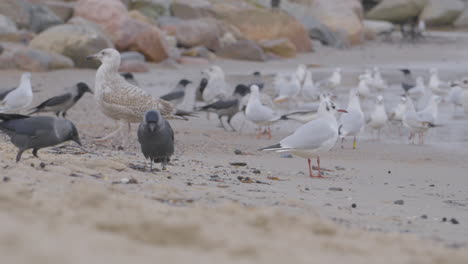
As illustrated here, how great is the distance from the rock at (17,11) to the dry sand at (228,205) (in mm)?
14116

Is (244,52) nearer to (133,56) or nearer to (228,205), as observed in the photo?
(133,56)

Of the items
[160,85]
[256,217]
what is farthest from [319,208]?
[160,85]

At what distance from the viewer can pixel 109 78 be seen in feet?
33.2

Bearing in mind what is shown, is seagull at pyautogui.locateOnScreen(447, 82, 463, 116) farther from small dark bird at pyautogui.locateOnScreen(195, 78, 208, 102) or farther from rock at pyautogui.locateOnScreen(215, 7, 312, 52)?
rock at pyautogui.locateOnScreen(215, 7, 312, 52)

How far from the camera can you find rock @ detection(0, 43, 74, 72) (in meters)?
18.8

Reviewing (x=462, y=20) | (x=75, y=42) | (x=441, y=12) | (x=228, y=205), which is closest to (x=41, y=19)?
(x=75, y=42)

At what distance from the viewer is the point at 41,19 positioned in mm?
24750

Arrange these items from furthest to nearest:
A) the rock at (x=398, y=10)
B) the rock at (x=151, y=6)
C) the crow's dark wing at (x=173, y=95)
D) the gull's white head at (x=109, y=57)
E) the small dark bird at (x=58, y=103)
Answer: the rock at (x=398, y=10)
the rock at (x=151, y=6)
the crow's dark wing at (x=173, y=95)
the small dark bird at (x=58, y=103)
the gull's white head at (x=109, y=57)

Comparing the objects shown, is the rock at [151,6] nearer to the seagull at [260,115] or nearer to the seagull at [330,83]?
the seagull at [330,83]

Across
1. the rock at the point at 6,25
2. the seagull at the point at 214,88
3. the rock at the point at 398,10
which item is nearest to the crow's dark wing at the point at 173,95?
the seagull at the point at 214,88

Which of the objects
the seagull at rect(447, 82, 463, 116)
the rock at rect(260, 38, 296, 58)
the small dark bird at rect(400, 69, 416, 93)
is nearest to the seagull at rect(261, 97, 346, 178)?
the seagull at rect(447, 82, 463, 116)

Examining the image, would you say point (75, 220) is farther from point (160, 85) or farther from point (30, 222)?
point (160, 85)

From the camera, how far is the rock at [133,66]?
2055 cm

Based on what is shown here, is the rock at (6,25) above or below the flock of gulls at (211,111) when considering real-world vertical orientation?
above
